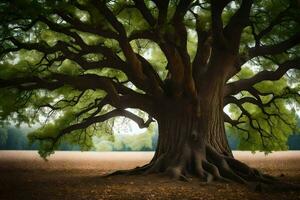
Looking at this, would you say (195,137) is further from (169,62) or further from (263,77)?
(263,77)

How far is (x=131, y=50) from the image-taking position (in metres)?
12.9

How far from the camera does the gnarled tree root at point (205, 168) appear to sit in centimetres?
1251

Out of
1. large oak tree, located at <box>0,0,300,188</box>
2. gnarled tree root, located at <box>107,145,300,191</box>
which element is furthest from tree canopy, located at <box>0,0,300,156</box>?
gnarled tree root, located at <box>107,145,300,191</box>

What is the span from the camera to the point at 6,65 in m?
15.4

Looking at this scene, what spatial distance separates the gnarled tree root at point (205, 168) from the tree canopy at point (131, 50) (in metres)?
2.04

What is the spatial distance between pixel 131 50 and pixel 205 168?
451 cm

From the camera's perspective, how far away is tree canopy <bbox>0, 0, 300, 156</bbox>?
1187cm

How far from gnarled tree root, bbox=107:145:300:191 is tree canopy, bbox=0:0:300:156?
204 centimetres

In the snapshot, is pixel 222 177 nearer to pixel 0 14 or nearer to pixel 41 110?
pixel 0 14

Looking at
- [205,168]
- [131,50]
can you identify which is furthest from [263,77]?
[131,50]

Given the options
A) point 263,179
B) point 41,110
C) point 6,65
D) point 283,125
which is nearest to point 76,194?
point 263,179

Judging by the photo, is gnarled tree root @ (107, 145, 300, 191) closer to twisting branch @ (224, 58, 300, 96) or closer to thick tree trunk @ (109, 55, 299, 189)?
thick tree trunk @ (109, 55, 299, 189)

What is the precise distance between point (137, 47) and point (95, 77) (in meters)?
4.50

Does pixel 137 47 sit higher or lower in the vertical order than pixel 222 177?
higher
